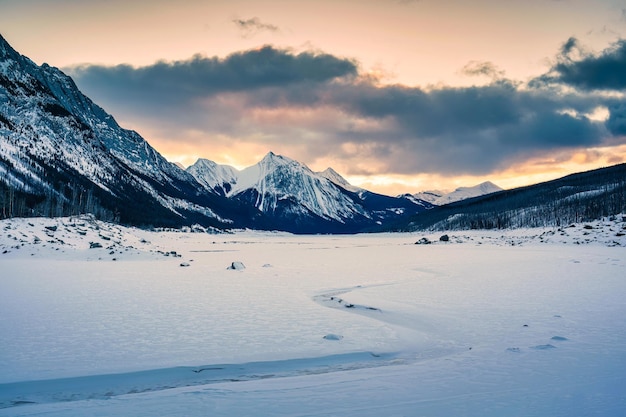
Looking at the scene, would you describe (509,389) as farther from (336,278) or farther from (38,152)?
(38,152)

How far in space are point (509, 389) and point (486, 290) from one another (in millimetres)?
14521

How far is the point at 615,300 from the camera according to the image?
18000 millimetres

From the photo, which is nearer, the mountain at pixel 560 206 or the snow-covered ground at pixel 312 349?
the snow-covered ground at pixel 312 349

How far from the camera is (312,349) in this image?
454 inches

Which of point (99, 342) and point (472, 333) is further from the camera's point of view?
point (472, 333)

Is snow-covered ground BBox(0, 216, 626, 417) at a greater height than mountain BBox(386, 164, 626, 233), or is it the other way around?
mountain BBox(386, 164, 626, 233)

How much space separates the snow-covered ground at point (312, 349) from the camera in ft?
25.4

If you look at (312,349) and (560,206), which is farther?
(560,206)

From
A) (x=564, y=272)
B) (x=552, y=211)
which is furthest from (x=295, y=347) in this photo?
(x=552, y=211)

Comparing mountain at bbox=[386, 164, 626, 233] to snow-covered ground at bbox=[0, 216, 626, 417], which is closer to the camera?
snow-covered ground at bbox=[0, 216, 626, 417]

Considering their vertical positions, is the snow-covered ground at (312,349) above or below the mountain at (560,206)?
below

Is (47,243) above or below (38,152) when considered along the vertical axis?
below

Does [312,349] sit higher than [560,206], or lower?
lower

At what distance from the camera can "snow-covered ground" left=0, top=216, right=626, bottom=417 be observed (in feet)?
25.4
